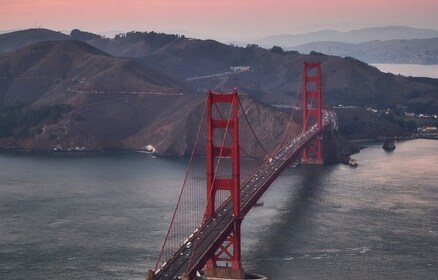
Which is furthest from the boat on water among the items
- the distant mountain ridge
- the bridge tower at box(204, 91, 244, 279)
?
the bridge tower at box(204, 91, 244, 279)

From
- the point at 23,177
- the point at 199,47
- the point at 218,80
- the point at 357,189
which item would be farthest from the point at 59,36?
the point at 357,189

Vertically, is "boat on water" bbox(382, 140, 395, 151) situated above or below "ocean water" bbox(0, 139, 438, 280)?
above

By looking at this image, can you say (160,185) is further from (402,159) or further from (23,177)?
(402,159)

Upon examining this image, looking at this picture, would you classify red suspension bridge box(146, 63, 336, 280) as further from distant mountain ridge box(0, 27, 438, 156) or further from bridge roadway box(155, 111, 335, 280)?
distant mountain ridge box(0, 27, 438, 156)

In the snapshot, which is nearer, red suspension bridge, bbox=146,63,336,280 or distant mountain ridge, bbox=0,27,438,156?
red suspension bridge, bbox=146,63,336,280

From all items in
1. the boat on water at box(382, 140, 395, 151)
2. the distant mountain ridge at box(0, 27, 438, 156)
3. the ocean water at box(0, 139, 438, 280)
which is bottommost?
the ocean water at box(0, 139, 438, 280)

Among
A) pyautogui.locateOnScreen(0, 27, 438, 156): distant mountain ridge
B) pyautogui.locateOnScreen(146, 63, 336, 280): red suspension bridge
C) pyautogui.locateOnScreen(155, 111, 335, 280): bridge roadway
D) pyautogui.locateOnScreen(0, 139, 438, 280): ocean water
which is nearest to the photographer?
pyautogui.locateOnScreen(155, 111, 335, 280): bridge roadway

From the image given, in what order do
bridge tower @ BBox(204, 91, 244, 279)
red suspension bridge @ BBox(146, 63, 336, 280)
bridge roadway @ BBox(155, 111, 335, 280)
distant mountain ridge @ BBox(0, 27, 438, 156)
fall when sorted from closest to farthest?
bridge roadway @ BBox(155, 111, 335, 280), red suspension bridge @ BBox(146, 63, 336, 280), bridge tower @ BBox(204, 91, 244, 279), distant mountain ridge @ BBox(0, 27, 438, 156)

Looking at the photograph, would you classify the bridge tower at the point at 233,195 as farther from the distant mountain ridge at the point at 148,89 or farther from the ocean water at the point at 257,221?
the distant mountain ridge at the point at 148,89

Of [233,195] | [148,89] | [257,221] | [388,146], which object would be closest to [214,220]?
[233,195]
